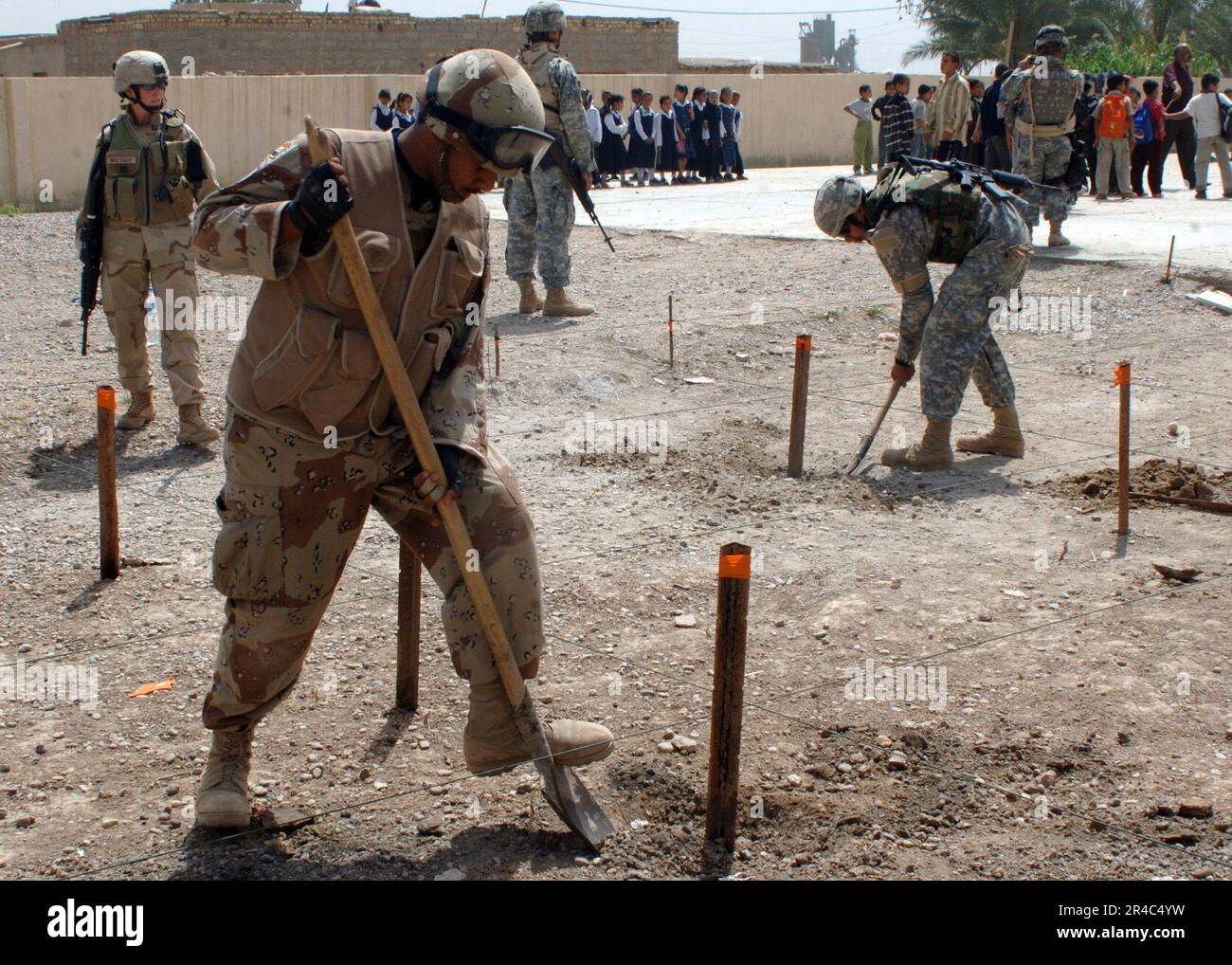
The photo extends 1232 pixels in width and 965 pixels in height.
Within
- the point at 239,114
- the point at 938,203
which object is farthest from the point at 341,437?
the point at 239,114

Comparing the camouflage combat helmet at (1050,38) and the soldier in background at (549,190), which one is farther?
the camouflage combat helmet at (1050,38)

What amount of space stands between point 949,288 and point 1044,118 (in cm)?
552

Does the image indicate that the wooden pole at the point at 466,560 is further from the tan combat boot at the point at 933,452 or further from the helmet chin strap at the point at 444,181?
the tan combat boot at the point at 933,452

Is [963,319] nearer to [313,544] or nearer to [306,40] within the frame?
[313,544]

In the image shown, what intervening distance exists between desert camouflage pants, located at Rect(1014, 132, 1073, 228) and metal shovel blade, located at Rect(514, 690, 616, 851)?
918 centimetres

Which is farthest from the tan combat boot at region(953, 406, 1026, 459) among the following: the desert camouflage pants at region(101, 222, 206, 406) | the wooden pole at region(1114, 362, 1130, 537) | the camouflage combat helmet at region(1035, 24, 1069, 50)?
the camouflage combat helmet at region(1035, 24, 1069, 50)

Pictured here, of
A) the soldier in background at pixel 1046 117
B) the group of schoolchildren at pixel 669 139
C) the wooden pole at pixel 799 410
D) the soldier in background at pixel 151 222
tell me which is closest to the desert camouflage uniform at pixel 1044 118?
the soldier in background at pixel 1046 117

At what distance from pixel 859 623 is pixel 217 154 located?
17640mm

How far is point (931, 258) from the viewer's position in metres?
6.43

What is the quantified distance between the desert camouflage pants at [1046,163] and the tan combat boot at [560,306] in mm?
4017

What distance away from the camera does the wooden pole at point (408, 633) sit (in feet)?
12.4
